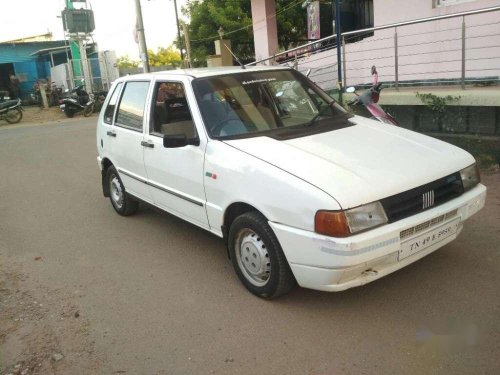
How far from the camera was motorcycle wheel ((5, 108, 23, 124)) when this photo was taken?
20.5m

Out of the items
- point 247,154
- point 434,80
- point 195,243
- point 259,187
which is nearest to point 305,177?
point 259,187

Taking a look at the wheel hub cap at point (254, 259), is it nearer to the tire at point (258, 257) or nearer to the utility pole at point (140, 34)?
the tire at point (258, 257)

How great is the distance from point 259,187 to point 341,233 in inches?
28.6

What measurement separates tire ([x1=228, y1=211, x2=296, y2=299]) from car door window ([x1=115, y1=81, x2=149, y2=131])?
6.27ft

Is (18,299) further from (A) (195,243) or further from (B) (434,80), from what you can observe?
(B) (434,80)

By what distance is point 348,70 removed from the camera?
10289 mm

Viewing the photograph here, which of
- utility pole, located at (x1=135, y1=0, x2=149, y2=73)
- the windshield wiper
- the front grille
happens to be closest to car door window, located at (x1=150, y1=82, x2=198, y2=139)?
the windshield wiper

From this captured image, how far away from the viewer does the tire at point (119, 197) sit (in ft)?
20.0

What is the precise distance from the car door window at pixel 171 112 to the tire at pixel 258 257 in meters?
1.08

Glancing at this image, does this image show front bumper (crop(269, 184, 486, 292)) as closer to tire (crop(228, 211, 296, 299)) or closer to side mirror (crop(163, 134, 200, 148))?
tire (crop(228, 211, 296, 299))

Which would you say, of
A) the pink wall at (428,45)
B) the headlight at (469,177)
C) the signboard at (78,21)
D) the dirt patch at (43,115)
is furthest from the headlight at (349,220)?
the signboard at (78,21)

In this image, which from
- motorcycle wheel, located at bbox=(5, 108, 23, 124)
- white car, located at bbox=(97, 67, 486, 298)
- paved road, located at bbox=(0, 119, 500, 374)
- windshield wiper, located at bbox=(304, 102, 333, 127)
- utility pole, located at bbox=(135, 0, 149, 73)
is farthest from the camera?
motorcycle wheel, located at bbox=(5, 108, 23, 124)

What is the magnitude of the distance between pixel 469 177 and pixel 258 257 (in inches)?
69.2

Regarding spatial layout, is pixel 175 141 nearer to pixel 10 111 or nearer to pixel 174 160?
pixel 174 160
